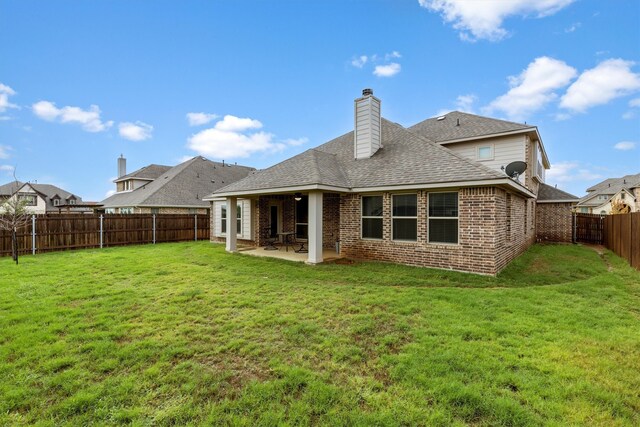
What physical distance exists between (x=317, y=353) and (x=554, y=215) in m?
19.4

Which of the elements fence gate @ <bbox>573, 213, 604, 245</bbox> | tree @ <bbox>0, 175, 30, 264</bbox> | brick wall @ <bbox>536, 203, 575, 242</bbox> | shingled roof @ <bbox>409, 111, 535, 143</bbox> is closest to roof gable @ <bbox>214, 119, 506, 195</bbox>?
shingled roof @ <bbox>409, 111, 535, 143</bbox>

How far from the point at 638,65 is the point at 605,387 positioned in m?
15.9

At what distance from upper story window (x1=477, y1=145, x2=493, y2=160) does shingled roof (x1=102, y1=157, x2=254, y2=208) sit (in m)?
20.4

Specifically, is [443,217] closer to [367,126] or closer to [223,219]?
[367,126]

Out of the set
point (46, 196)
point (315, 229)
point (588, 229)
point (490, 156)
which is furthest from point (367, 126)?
point (46, 196)

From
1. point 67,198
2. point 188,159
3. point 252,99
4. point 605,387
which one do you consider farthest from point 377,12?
point 67,198

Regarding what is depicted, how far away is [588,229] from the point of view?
714 inches

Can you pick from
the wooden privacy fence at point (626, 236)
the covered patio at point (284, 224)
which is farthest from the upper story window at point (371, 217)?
the wooden privacy fence at point (626, 236)

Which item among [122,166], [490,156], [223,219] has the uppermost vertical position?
[122,166]

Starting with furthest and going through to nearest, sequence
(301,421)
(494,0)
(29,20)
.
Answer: (29,20) < (494,0) < (301,421)

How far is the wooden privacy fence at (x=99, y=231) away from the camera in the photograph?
12.3 metres

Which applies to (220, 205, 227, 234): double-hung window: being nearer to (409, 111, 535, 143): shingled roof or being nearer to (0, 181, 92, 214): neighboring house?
(409, 111, 535, 143): shingled roof

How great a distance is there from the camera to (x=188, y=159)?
30.2 m

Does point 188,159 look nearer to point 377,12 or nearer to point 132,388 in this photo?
point 377,12
